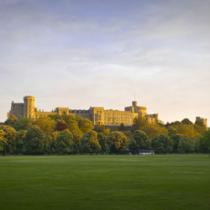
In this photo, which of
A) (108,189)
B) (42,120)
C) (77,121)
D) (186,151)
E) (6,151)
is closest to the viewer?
(108,189)

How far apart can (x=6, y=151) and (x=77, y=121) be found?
155ft

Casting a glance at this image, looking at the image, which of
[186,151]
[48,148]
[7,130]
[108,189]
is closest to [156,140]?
[186,151]

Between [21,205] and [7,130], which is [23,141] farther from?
[21,205]

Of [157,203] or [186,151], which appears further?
[186,151]

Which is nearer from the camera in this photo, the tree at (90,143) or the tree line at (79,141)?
the tree line at (79,141)

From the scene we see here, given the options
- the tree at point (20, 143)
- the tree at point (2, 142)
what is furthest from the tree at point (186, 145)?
the tree at point (2, 142)

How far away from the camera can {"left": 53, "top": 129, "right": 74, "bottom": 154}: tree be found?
116875 millimetres

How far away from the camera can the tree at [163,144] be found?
131125mm

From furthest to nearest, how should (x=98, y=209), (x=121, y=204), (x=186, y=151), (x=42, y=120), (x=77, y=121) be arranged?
(x=77, y=121) → (x=42, y=120) → (x=186, y=151) → (x=121, y=204) → (x=98, y=209)

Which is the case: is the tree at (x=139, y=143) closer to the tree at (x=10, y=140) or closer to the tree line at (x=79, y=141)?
the tree line at (x=79, y=141)

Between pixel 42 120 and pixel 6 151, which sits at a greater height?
pixel 42 120

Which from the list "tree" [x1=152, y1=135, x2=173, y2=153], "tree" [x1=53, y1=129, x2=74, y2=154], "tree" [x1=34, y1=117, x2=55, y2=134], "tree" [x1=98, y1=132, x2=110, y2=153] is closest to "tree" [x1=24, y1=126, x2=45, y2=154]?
"tree" [x1=53, y1=129, x2=74, y2=154]

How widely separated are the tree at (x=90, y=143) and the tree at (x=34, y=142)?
1087 centimetres

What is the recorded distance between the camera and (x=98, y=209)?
17.7 meters
